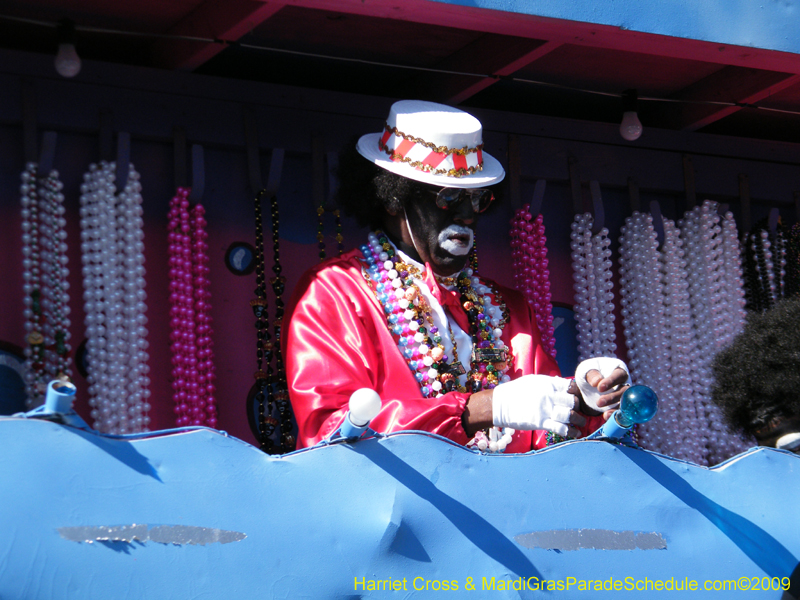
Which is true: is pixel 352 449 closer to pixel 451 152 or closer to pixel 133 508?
pixel 133 508

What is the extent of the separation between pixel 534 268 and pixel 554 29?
3.36 feet

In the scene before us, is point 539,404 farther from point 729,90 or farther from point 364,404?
point 729,90

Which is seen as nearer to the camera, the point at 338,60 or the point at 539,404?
the point at 539,404

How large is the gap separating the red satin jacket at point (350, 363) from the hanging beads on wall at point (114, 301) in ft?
1.63

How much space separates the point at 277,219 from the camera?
3256mm

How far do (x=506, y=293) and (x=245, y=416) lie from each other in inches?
38.3

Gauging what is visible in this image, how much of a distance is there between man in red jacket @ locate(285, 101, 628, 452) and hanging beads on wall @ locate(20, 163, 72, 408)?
708 mm

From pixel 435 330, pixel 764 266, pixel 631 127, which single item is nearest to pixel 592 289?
pixel 631 127

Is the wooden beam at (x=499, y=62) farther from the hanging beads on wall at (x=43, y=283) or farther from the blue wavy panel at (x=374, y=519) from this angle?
the blue wavy panel at (x=374, y=519)

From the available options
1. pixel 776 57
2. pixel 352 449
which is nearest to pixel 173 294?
pixel 352 449

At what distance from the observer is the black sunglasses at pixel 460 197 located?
9.17 feet

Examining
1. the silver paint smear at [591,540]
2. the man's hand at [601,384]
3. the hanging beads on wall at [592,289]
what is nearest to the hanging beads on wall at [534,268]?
the hanging beads on wall at [592,289]

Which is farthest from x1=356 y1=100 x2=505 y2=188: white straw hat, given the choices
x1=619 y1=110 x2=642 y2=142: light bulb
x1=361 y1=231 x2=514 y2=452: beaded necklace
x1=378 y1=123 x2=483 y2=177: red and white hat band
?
x1=619 y1=110 x2=642 y2=142: light bulb

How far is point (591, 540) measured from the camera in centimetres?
187
